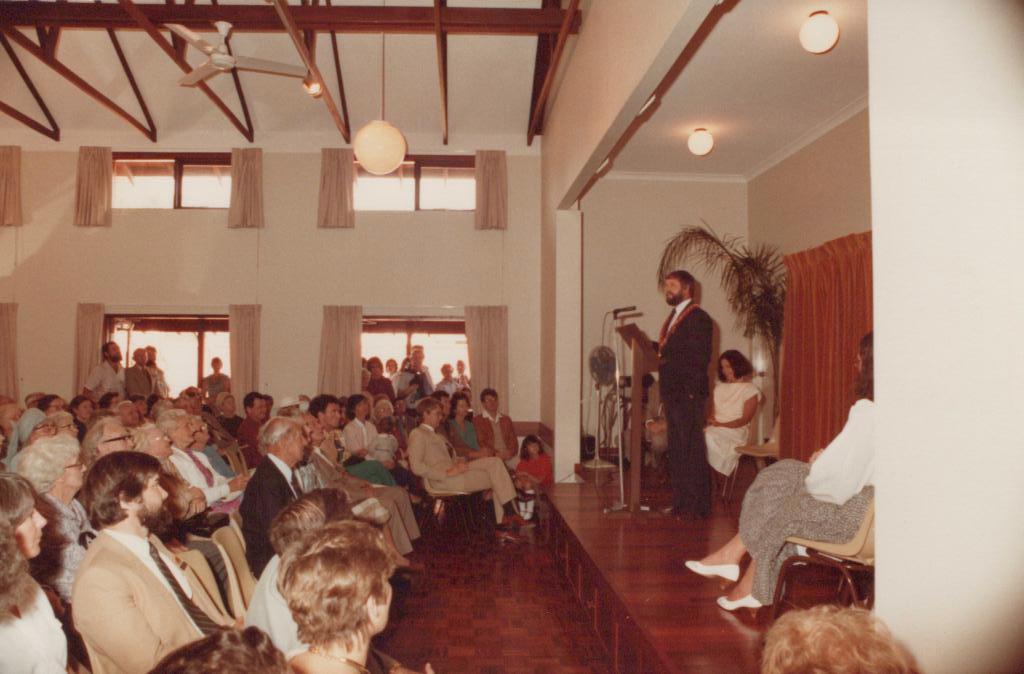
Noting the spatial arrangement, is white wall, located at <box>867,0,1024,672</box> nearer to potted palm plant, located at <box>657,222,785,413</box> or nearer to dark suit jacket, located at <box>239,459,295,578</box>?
dark suit jacket, located at <box>239,459,295,578</box>

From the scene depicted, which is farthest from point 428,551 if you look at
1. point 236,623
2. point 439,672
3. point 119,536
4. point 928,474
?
point 928,474

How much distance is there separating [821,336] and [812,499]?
3966mm

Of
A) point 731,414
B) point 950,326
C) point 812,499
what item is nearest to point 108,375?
point 731,414

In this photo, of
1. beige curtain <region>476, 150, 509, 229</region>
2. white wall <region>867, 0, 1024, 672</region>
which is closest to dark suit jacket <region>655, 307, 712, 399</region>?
white wall <region>867, 0, 1024, 672</region>

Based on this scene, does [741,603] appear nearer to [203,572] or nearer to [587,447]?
[203,572]

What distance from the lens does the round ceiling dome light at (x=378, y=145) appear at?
606 centimetres

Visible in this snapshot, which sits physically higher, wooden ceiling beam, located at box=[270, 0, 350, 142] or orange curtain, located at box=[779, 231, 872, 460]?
wooden ceiling beam, located at box=[270, 0, 350, 142]

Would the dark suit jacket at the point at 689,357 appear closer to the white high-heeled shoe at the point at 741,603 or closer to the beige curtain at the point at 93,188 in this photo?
the white high-heeled shoe at the point at 741,603

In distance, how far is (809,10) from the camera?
17.5 feet

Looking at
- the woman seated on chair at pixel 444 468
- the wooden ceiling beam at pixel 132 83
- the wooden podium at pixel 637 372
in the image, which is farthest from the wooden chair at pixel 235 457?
the wooden ceiling beam at pixel 132 83

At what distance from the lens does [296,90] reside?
1008cm

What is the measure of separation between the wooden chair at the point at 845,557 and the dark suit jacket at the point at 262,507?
2.11 m

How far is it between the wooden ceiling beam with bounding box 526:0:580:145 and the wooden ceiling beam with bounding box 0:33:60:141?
621 centimetres

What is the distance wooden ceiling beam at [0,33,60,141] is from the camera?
930cm
